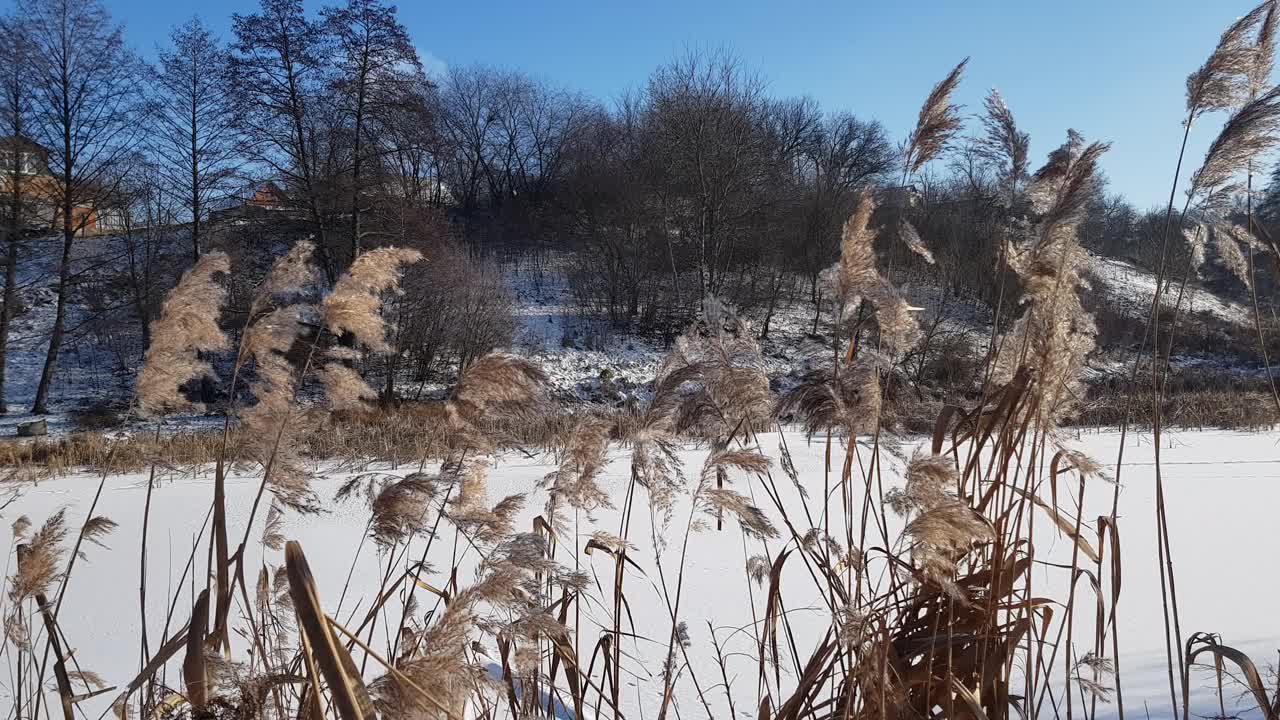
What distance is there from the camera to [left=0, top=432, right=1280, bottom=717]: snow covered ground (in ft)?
8.93

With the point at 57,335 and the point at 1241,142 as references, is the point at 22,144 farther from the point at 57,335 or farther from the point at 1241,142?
the point at 1241,142

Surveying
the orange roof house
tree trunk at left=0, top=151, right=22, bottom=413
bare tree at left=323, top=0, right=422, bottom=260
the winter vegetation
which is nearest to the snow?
the winter vegetation

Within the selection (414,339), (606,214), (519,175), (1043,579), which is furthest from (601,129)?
(1043,579)

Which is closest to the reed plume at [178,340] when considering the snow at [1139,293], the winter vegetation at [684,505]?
the winter vegetation at [684,505]

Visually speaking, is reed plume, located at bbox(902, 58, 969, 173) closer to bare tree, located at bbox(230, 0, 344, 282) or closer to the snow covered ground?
the snow covered ground

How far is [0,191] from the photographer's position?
1497 centimetres

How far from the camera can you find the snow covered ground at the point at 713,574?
272cm

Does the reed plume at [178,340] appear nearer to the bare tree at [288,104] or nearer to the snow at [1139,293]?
the bare tree at [288,104]

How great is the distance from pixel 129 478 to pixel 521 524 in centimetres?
413

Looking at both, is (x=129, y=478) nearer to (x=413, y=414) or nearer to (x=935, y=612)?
(x=413, y=414)

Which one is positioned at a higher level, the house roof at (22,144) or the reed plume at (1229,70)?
the house roof at (22,144)

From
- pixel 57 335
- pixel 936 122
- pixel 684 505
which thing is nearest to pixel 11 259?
pixel 57 335

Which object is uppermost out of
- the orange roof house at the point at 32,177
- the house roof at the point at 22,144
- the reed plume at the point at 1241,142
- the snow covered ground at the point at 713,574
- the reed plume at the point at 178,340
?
the house roof at the point at 22,144

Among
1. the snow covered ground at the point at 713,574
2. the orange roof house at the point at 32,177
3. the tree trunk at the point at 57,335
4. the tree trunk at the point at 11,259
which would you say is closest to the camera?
the snow covered ground at the point at 713,574
